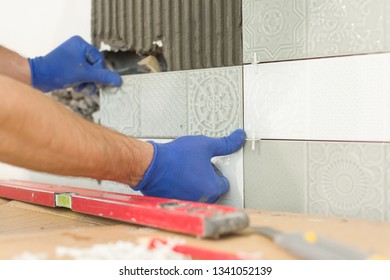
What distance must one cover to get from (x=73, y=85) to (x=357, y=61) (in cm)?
96

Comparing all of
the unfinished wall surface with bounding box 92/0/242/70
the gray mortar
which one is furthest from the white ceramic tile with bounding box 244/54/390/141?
the gray mortar

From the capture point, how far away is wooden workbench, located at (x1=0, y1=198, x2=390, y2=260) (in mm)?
720

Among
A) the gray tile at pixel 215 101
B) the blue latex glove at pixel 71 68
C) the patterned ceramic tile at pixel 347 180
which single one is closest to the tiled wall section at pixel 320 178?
the patterned ceramic tile at pixel 347 180

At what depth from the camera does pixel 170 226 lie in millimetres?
817

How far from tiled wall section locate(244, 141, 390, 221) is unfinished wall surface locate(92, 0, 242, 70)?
0.30m

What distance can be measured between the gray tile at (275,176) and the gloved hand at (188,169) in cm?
7

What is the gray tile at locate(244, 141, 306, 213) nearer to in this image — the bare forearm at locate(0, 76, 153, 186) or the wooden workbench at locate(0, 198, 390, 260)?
the wooden workbench at locate(0, 198, 390, 260)

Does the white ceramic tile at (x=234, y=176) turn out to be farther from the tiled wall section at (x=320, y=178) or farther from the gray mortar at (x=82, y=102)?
the gray mortar at (x=82, y=102)

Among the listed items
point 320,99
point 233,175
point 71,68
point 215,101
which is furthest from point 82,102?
point 320,99

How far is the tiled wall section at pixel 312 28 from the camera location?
38.7 inches

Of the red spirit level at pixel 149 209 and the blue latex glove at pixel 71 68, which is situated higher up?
the blue latex glove at pixel 71 68

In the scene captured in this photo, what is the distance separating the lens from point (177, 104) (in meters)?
1.31

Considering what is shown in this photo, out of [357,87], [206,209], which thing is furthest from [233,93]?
[206,209]

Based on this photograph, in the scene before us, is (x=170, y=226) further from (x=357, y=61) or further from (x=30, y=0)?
(x=30, y=0)
